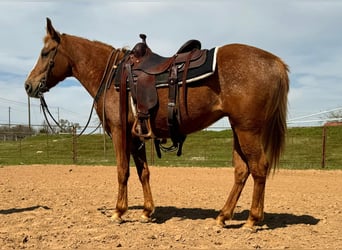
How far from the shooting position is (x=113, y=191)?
8.14m

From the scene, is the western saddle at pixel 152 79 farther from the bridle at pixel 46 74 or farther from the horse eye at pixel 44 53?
the horse eye at pixel 44 53

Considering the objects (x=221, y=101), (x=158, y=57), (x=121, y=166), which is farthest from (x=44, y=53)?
(x=221, y=101)

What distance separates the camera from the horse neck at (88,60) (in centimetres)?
563

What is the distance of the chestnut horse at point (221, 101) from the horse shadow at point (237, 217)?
313mm

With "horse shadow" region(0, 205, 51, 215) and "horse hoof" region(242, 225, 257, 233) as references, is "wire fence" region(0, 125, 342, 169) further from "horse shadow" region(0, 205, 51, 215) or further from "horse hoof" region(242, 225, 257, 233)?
"horse hoof" region(242, 225, 257, 233)

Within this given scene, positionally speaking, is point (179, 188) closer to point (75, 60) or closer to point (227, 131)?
point (75, 60)

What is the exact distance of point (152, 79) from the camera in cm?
496

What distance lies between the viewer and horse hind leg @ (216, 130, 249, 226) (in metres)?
5.07

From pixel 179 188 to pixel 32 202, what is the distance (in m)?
A: 3.37

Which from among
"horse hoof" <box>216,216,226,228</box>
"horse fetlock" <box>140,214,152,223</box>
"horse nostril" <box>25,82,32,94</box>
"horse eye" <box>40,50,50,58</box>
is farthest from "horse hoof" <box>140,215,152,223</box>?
"horse eye" <box>40,50,50,58</box>

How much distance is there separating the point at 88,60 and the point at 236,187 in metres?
2.95

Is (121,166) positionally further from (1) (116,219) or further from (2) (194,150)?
(2) (194,150)

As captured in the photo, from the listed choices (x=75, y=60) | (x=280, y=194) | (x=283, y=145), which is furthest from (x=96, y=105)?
(x=280, y=194)

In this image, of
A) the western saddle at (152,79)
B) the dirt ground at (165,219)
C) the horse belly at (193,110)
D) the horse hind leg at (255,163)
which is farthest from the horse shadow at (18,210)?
the horse hind leg at (255,163)
